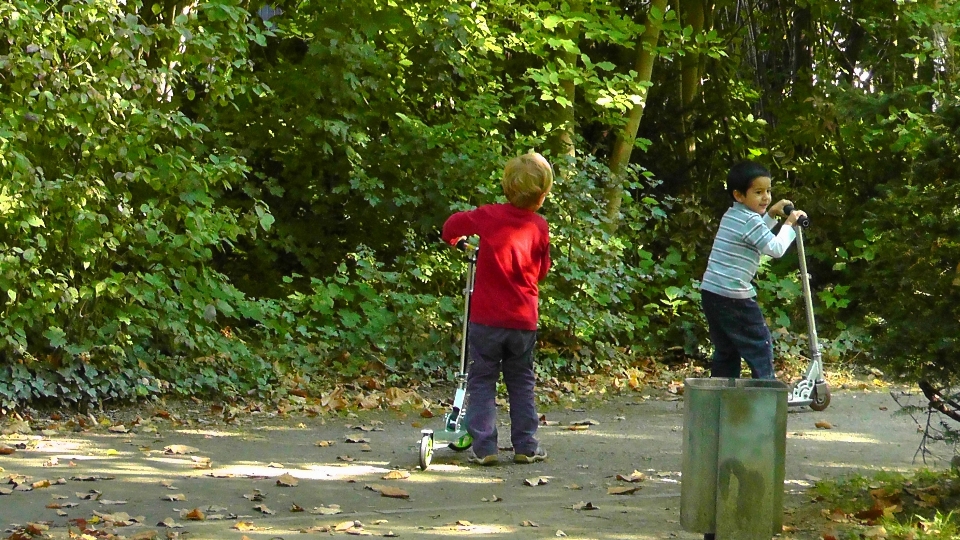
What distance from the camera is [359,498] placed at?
238 inches

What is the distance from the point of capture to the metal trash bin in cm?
471

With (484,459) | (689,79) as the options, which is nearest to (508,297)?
(484,459)

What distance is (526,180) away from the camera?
22.3 feet

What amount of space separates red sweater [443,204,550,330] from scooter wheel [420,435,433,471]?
0.73m

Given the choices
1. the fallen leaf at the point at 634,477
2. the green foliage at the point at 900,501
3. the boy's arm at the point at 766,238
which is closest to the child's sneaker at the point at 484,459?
the fallen leaf at the point at 634,477

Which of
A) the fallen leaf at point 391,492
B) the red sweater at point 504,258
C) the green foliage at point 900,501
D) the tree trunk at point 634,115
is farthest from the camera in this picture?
the tree trunk at point 634,115

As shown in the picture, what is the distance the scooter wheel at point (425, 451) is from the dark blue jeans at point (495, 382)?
31cm

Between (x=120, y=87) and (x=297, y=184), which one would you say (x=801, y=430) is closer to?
(x=120, y=87)

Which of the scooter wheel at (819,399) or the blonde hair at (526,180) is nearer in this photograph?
the blonde hair at (526,180)

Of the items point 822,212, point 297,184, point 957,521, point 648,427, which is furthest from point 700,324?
point 957,521

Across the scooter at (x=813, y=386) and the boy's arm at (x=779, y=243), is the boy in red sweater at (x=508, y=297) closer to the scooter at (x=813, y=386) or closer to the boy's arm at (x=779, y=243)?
the boy's arm at (x=779, y=243)

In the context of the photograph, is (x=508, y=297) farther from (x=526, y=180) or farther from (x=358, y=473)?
(x=358, y=473)

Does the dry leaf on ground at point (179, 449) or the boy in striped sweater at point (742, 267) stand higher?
the boy in striped sweater at point (742, 267)

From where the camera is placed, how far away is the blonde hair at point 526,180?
22.3ft
